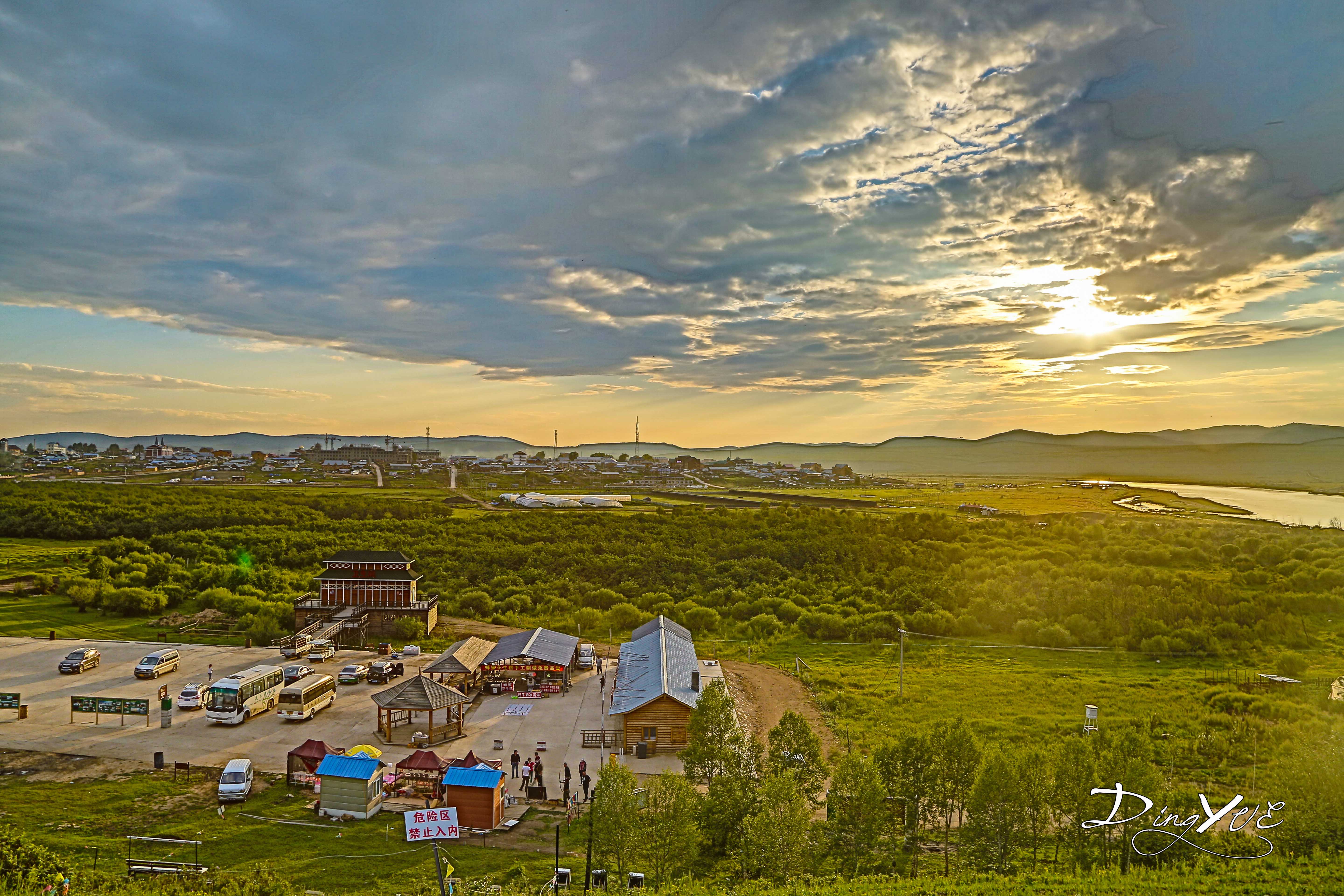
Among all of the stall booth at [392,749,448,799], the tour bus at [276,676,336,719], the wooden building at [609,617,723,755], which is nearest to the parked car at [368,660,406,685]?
the tour bus at [276,676,336,719]

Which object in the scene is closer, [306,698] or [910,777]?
[910,777]

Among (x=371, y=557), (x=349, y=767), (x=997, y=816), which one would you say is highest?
(x=371, y=557)

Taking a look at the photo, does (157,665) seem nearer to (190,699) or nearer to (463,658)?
(190,699)

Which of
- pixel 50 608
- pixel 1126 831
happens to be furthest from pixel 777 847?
pixel 50 608

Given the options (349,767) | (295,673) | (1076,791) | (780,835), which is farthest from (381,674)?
(1076,791)

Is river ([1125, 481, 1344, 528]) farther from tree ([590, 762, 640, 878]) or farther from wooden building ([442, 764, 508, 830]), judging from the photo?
wooden building ([442, 764, 508, 830])

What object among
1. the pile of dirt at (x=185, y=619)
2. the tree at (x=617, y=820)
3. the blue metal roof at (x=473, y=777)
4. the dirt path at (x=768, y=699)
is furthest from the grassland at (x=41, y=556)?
the tree at (x=617, y=820)

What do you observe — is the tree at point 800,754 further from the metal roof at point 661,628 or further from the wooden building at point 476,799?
the metal roof at point 661,628

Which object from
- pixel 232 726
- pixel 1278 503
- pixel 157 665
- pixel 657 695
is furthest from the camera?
pixel 1278 503
